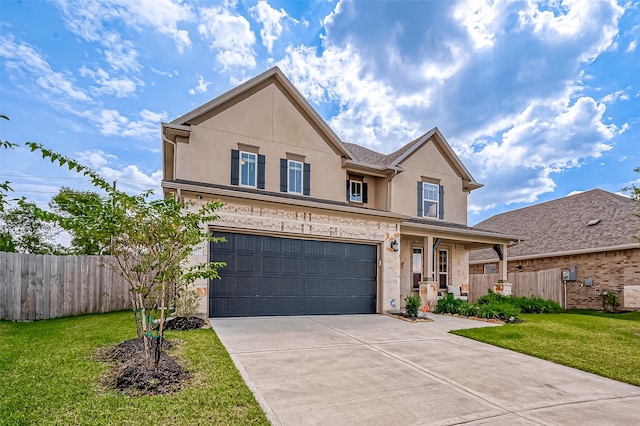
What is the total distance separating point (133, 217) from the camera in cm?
463

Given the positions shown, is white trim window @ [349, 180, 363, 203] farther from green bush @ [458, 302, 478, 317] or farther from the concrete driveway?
the concrete driveway

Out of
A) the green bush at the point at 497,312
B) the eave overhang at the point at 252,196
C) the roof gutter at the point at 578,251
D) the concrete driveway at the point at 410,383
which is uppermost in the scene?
the eave overhang at the point at 252,196

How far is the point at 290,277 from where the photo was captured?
10.7 meters

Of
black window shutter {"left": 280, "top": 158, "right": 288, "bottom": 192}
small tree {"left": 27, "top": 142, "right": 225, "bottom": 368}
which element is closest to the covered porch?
black window shutter {"left": 280, "top": 158, "right": 288, "bottom": 192}

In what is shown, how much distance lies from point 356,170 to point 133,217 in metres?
11.0

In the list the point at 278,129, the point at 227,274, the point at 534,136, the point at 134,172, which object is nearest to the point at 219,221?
the point at 227,274

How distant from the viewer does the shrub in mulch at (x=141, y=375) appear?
4.23 metres

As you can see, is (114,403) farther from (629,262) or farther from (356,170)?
(629,262)

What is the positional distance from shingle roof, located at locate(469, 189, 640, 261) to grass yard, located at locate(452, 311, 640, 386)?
281 inches

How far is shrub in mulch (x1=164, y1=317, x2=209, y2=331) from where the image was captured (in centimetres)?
785

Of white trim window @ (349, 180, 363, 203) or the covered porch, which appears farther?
white trim window @ (349, 180, 363, 203)

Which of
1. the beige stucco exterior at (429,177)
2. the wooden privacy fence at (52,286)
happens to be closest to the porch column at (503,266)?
the beige stucco exterior at (429,177)

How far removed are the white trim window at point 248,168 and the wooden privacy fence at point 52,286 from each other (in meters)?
4.92

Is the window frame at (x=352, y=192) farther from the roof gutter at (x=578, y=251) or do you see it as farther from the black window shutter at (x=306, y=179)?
the roof gutter at (x=578, y=251)
